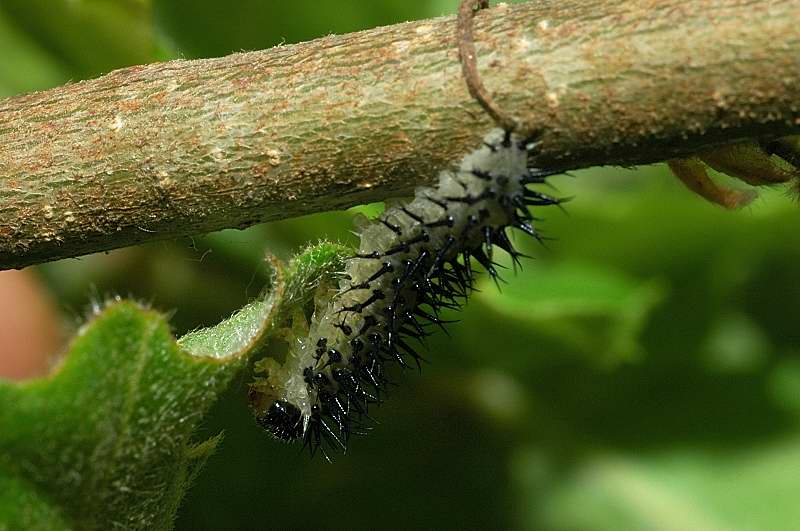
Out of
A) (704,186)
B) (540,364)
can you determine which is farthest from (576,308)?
(704,186)

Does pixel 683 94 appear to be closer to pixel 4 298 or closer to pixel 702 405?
pixel 702 405

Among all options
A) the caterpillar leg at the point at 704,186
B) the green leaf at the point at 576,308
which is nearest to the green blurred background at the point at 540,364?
the green leaf at the point at 576,308

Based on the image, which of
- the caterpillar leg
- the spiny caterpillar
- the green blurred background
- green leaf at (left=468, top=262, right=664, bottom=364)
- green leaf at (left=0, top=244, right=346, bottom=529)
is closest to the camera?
green leaf at (left=0, top=244, right=346, bottom=529)

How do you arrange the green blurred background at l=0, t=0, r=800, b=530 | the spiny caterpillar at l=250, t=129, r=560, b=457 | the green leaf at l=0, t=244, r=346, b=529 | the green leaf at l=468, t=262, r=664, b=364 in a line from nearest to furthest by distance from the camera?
the green leaf at l=0, t=244, r=346, b=529 < the spiny caterpillar at l=250, t=129, r=560, b=457 < the green leaf at l=468, t=262, r=664, b=364 < the green blurred background at l=0, t=0, r=800, b=530

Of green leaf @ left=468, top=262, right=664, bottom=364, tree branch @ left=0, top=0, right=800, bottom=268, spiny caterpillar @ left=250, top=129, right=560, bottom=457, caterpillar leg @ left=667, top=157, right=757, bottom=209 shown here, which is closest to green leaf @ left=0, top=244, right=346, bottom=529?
tree branch @ left=0, top=0, right=800, bottom=268

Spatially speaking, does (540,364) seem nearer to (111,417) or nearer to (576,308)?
(576,308)

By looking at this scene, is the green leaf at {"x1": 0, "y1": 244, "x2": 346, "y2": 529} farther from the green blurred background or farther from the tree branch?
the green blurred background
